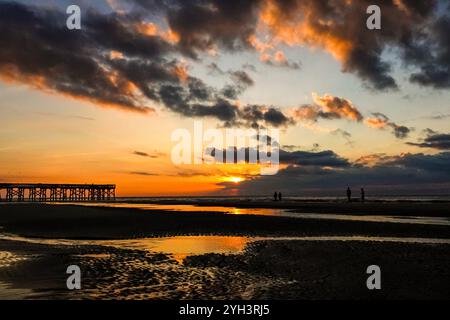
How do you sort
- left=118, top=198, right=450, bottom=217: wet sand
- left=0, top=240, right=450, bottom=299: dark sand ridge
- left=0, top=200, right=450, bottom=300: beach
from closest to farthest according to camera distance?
left=0, top=240, right=450, bottom=299: dark sand ridge → left=0, top=200, right=450, bottom=300: beach → left=118, top=198, right=450, bottom=217: wet sand

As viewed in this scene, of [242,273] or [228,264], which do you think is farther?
[228,264]

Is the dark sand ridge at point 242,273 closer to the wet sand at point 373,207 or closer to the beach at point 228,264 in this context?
the beach at point 228,264

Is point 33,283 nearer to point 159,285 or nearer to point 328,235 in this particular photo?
point 159,285

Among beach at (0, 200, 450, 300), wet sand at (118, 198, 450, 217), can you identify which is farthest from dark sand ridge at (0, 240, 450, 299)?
wet sand at (118, 198, 450, 217)

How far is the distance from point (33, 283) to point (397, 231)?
2252cm

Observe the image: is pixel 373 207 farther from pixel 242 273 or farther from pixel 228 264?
pixel 242 273

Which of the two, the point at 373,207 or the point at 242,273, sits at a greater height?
the point at 373,207

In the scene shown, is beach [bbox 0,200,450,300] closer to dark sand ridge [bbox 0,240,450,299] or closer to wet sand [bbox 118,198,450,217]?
dark sand ridge [bbox 0,240,450,299]

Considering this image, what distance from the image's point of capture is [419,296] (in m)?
10.6

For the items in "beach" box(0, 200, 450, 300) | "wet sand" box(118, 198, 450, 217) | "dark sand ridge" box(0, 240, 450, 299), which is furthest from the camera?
"wet sand" box(118, 198, 450, 217)

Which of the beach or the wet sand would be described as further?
the wet sand

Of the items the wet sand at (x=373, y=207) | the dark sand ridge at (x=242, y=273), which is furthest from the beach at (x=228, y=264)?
the wet sand at (x=373, y=207)

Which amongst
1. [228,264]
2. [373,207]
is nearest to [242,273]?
[228,264]

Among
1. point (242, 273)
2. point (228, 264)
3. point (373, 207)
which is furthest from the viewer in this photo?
point (373, 207)
